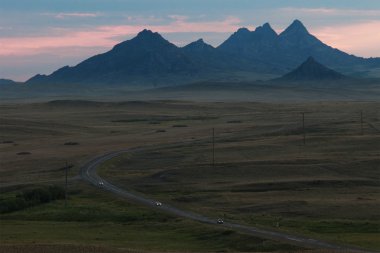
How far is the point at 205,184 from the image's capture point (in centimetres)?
8625

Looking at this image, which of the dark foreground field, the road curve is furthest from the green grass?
the road curve

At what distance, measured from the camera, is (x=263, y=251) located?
4969 cm

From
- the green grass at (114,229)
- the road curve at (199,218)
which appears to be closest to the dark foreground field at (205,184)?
the green grass at (114,229)

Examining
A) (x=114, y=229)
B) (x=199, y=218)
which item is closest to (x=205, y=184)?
(x=199, y=218)

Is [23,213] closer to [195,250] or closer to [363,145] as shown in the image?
[195,250]

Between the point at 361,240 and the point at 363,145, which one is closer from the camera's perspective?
the point at 361,240

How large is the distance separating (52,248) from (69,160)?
207ft

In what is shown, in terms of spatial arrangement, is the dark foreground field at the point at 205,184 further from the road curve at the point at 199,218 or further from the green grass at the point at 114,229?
the road curve at the point at 199,218

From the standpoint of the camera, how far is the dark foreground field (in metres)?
56.7

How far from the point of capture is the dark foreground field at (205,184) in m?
56.7

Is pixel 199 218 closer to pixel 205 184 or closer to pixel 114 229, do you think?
pixel 114 229

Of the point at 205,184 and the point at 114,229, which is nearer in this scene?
the point at 114,229

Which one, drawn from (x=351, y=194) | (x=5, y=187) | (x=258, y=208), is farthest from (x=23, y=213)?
(x=351, y=194)

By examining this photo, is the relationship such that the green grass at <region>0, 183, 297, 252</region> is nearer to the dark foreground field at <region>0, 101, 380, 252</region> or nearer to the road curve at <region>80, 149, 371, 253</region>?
the dark foreground field at <region>0, 101, 380, 252</region>
